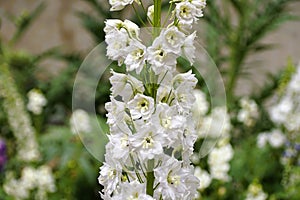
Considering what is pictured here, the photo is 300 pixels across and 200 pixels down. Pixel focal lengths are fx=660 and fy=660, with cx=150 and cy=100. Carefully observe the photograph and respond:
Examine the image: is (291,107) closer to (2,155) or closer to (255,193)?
(255,193)

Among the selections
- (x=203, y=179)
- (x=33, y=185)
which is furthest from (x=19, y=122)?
(x=203, y=179)

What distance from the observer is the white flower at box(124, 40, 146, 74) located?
952 millimetres

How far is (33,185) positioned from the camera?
88.0 inches

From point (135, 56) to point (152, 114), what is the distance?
90 mm

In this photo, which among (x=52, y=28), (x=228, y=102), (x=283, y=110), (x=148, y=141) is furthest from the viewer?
(x=52, y=28)

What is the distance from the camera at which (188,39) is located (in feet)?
3.20

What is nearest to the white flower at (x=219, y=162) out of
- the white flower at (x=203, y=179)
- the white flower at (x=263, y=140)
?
the white flower at (x=203, y=179)

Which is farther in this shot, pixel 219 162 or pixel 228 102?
pixel 228 102

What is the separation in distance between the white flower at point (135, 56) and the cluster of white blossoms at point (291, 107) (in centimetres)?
145

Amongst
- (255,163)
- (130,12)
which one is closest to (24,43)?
(130,12)

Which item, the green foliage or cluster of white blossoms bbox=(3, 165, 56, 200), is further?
the green foliage

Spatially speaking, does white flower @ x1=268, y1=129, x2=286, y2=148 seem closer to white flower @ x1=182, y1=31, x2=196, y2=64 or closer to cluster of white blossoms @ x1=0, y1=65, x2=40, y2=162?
cluster of white blossoms @ x1=0, y1=65, x2=40, y2=162

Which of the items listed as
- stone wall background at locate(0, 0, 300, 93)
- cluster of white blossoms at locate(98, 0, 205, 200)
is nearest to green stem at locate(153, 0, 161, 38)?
cluster of white blossoms at locate(98, 0, 205, 200)

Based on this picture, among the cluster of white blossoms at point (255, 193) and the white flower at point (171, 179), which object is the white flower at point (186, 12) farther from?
the cluster of white blossoms at point (255, 193)
